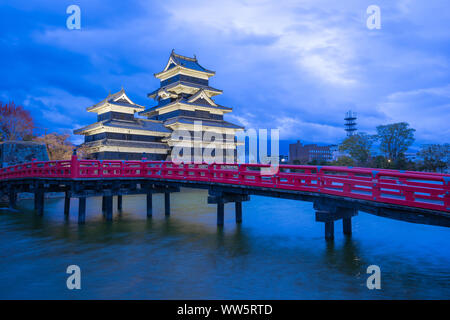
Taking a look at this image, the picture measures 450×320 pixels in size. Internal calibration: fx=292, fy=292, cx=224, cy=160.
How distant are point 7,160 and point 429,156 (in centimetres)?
4450

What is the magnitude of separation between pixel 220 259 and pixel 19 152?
23943 mm

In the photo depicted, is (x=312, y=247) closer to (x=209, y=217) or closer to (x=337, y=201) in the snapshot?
(x=337, y=201)

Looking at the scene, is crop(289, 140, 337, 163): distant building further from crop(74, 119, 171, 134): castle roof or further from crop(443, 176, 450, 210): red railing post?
crop(443, 176, 450, 210): red railing post

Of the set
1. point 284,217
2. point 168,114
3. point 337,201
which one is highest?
point 168,114

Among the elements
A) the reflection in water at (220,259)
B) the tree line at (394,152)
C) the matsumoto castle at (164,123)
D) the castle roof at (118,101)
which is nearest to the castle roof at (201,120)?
the matsumoto castle at (164,123)

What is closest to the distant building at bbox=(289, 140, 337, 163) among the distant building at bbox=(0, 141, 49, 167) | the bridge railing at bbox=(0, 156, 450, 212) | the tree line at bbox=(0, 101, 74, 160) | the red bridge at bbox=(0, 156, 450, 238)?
the tree line at bbox=(0, 101, 74, 160)

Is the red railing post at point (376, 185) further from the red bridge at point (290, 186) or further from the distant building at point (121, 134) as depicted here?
the distant building at point (121, 134)

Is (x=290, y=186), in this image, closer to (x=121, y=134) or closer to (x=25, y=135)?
(x=121, y=134)

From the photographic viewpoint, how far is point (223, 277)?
8305 mm

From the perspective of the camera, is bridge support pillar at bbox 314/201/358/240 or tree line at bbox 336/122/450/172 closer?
bridge support pillar at bbox 314/201/358/240

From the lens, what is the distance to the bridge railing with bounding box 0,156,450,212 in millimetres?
7891

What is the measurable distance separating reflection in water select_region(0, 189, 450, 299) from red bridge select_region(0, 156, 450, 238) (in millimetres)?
1577

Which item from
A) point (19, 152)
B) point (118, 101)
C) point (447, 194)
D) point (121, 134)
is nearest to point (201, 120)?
point (121, 134)
